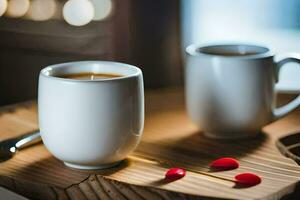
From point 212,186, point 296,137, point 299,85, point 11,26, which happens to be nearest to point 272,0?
point 299,85

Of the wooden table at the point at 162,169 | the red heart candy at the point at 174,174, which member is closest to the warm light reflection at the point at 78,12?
the wooden table at the point at 162,169

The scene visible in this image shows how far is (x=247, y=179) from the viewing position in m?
0.66

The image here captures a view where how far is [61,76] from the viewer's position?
74 cm

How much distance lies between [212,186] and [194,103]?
20cm

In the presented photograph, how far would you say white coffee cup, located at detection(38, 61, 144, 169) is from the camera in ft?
2.19

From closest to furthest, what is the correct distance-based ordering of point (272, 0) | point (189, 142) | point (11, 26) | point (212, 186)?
point (212, 186)
point (189, 142)
point (272, 0)
point (11, 26)

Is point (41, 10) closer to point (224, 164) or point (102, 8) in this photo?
point (102, 8)

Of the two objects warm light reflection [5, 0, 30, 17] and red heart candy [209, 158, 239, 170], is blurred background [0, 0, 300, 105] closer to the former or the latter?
warm light reflection [5, 0, 30, 17]

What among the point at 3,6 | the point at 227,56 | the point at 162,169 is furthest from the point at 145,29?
the point at 162,169

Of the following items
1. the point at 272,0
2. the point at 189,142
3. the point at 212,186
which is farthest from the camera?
the point at 272,0

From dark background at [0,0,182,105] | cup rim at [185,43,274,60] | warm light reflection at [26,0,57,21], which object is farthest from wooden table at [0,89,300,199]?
warm light reflection at [26,0,57,21]

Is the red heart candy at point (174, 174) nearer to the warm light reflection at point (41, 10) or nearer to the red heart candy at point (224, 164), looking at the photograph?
the red heart candy at point (224, 164)

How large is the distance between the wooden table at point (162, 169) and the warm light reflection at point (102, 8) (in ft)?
1.53

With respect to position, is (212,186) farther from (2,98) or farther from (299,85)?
(2,98)
